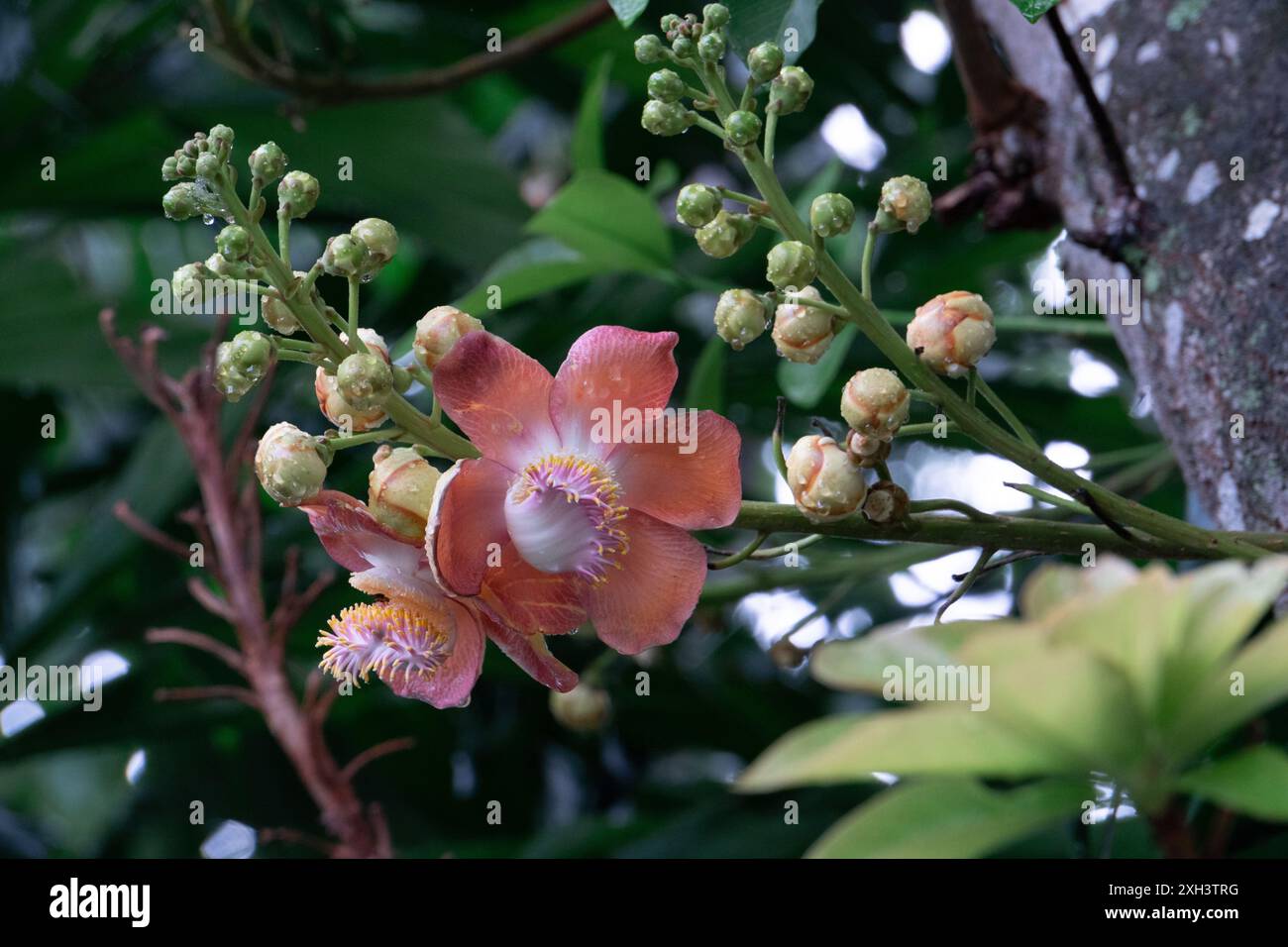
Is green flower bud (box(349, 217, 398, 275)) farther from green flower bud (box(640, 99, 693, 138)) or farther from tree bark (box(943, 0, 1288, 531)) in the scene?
tree bark (box(943, 0, 1288, 531))

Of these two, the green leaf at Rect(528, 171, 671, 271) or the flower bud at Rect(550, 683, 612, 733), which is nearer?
the green leaf at Rect(528, 171, 671, 271)

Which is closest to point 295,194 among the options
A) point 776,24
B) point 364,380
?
point 364,380

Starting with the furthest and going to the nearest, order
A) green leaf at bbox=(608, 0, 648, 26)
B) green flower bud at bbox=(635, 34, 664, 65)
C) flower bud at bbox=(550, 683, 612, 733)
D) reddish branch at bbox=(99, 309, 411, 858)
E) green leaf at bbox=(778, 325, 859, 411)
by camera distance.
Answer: flower bud at bbox=(550, 683, 612, 733), green leaf at bbox=(778, 325, 859, 411), reddish branch at bbox=(99, 309, 411, 858), green leaf at bbox=(608, 0, 648, 26), green flower bud at bbox=(635, 34, 664, 65)

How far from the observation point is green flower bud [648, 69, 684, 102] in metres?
0.62

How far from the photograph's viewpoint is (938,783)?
1.23 ft

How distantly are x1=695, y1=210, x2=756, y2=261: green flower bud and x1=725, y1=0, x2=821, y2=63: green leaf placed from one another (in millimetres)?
230

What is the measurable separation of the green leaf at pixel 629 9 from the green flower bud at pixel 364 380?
1.07 ft

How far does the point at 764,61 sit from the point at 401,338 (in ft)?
2.94

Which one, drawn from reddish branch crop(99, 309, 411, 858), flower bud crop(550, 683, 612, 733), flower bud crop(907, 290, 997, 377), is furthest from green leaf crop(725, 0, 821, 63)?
flower bud crop(550, 683, 612, 733)

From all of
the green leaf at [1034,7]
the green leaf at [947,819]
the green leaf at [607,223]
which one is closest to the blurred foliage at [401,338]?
the green leaf at [607,223]

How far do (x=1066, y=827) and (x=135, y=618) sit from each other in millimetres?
1042

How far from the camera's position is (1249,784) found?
0.35 metres

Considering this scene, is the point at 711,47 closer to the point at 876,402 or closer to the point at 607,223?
the point at 876,402

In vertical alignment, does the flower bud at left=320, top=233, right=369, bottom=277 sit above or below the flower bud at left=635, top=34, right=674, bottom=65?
below
